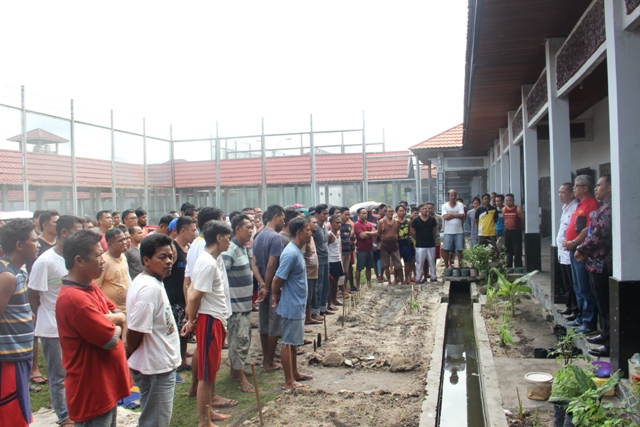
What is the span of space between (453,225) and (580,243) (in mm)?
6479

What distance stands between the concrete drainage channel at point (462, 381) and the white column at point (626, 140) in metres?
1.63

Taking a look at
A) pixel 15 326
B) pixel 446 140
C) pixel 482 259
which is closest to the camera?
pixel 15 326

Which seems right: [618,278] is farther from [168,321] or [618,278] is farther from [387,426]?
[168,321]

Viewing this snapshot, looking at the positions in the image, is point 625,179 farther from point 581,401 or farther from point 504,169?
point 504,169

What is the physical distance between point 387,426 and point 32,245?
317 centimetres

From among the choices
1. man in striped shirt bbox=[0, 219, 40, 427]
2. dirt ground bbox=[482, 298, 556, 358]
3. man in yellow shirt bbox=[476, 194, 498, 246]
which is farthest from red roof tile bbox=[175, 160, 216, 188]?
man in striped shirt bbox=[0, 219, 40, 427]

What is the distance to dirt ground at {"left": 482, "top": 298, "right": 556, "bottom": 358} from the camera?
669 cm

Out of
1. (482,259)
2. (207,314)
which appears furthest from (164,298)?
(482,259)

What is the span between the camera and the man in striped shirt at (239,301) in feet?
18.3

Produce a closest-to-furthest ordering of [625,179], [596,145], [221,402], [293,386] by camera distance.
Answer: [625,179], [221,402], [293,386], [596,145]

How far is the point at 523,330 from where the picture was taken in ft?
25.0

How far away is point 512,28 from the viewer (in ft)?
23.9

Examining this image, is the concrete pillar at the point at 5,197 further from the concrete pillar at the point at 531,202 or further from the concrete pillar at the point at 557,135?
the concrete pillar at the point at 531,202

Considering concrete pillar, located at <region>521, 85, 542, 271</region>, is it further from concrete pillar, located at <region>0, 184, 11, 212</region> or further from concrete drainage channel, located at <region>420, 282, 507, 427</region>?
concrete pillar, located at <region>0, 184, 11, 212</region>
